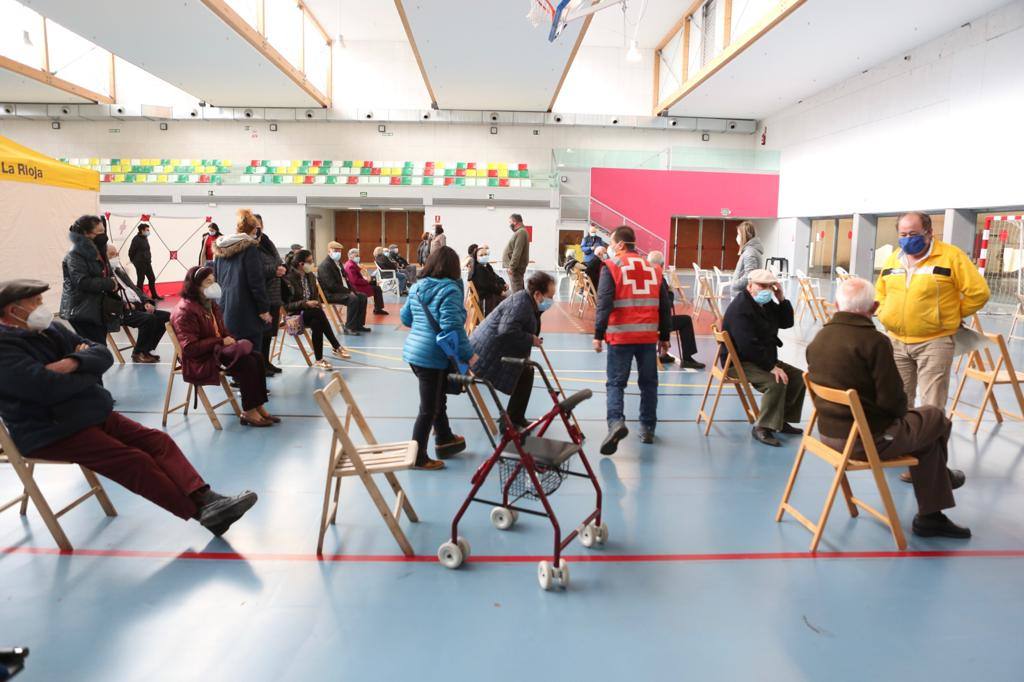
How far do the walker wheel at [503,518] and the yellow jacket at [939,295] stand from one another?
9.69ft

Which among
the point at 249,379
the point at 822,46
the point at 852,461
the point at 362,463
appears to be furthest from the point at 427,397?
the point at 822,46

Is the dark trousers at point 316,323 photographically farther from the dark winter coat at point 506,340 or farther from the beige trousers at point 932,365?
the beige trousers at point 932,365

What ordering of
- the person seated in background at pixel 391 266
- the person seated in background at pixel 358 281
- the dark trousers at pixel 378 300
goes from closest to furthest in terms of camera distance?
the person seated in background at pixel 358 281 < the dark trousers at pixel 378 300 < the person seated in background at pixel 391 266

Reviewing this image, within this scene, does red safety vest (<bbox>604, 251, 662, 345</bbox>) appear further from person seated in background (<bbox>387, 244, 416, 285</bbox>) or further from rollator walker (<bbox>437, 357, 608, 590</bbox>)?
person seated in background (<bbox>387, 244, 416, 285</bbox>)

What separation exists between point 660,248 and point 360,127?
42.6 ft

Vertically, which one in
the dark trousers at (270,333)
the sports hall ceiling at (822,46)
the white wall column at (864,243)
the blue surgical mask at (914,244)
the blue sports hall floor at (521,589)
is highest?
the sports hall ceiling at (822,46)

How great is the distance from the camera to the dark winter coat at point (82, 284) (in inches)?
220

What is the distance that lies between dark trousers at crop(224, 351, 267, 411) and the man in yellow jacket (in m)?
4.81

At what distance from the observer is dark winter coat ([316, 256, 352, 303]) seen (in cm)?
962

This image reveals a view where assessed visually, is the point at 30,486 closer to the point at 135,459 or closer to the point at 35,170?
the point at 135,459

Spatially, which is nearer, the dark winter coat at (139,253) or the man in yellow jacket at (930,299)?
the man in yellow jacket at (930,299)

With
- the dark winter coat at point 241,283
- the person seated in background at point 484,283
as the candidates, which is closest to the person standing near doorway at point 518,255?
the person seated in background at point 484,283

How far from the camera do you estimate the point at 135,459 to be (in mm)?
3062

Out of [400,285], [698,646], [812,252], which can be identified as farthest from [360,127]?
[698,646]
